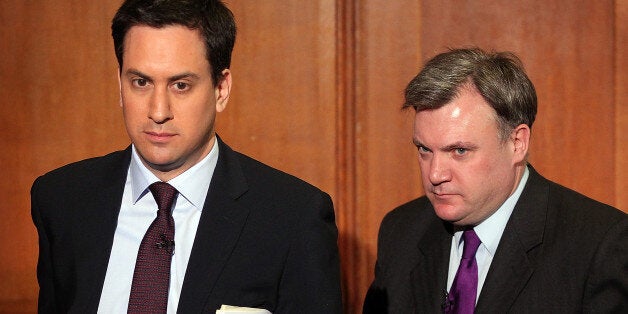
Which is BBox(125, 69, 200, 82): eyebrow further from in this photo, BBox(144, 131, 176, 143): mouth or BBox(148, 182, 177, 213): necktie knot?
BBox(148, 182, 177, 213): necktie knot

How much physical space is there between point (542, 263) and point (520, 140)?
0.30 m

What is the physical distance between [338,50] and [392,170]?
40 centimetres

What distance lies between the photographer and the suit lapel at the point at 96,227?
2178 millimetres

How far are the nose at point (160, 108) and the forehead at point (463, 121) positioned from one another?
624 mm

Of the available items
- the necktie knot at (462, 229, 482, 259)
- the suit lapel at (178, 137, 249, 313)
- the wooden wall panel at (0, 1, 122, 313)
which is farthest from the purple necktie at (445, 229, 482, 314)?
the wooden wall panel at (0, 1, 122, 313)

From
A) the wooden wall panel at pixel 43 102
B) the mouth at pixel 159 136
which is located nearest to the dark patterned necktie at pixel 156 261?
the mouth at pixel 159 136

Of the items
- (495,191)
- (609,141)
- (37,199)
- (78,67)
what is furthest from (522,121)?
(78,67)

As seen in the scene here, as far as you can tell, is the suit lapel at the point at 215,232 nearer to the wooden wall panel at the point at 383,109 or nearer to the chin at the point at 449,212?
the chin at the point at 449,212

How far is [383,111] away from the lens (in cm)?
305

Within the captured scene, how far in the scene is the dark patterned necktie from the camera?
2115mm

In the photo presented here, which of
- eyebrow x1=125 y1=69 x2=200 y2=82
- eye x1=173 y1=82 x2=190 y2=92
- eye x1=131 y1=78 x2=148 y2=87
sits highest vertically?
eyebrow x1=125 y1=69 x2=200 y2=82

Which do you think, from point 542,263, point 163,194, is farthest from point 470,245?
point 163,194

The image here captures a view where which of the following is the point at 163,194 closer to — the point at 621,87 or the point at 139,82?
the point at 139,82

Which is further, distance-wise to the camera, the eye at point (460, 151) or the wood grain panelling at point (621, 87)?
the wood grain panelling at point (621, 87)
